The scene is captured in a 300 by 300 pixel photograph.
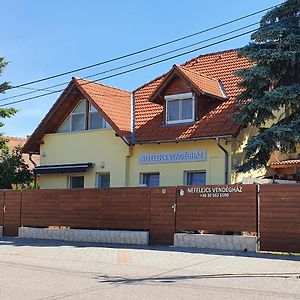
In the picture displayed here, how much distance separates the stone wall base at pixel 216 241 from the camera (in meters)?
15.6

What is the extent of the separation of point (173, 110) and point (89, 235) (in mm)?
6752

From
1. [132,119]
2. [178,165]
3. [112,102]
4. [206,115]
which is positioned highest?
[112,102]

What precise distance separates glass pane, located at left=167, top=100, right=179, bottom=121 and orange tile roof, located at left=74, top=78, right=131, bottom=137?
1.88m

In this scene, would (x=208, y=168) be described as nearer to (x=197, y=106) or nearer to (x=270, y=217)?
(x=197, y=106)

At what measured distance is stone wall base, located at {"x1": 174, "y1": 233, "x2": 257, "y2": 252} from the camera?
15.6 meters

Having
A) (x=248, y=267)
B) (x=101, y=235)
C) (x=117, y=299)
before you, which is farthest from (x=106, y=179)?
(x=117, y=299)

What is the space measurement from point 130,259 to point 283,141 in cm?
589

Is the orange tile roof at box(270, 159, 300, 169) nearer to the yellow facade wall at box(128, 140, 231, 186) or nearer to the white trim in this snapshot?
the yellow facade wall at box(128, 140, 231, 186)

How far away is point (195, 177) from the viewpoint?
22.0 metres

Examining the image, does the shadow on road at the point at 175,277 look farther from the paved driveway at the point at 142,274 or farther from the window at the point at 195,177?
the window at the point at 195,177

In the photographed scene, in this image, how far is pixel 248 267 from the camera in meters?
12.5

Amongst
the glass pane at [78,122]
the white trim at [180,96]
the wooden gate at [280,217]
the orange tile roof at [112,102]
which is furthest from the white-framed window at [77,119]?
the wooden gate at [280,217]

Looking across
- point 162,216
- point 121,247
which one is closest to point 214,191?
point 162,216

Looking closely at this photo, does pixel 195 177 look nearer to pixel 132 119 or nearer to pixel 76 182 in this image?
pixel 132 119
